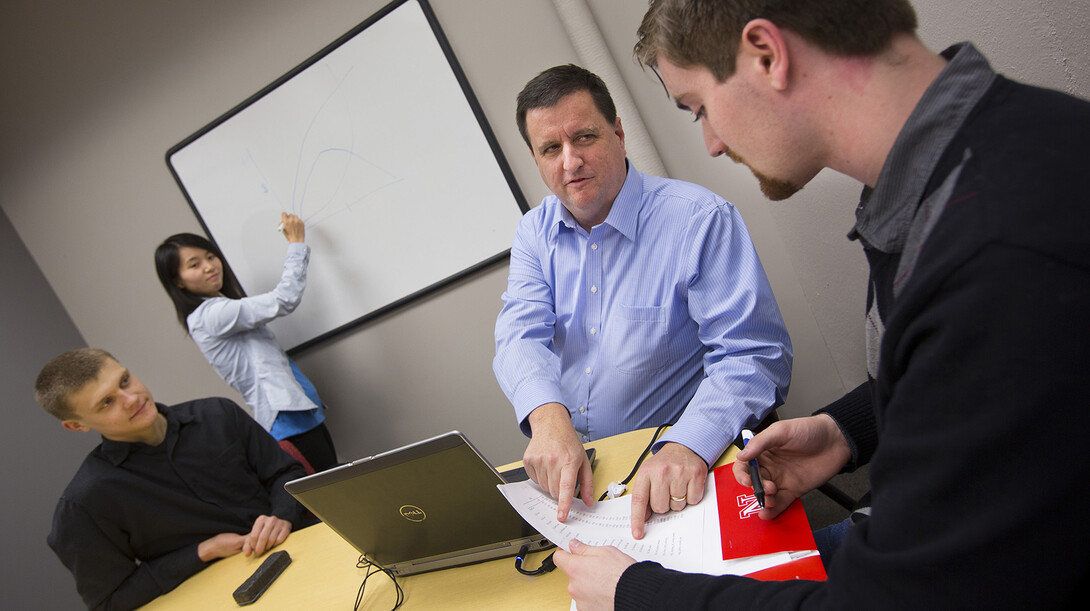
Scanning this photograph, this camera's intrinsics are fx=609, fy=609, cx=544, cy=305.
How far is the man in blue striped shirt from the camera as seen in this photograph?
4.32 feet

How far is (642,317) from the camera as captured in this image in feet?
4.88

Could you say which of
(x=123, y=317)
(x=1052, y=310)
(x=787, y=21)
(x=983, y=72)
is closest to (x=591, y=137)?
(x=787, y=21)

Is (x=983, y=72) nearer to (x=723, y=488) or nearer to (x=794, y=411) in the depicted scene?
(x=723, y=488)

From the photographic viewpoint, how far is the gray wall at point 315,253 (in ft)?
6.60

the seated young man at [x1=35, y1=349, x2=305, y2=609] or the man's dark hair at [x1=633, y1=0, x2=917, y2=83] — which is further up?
the man's dark hair at [x1=633, y1=0, x2=917, y2=83]

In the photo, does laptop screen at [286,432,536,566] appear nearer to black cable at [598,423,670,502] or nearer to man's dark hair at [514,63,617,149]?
black cable at [598,423,670,502]

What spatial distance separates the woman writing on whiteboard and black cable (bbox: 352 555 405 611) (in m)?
1.45

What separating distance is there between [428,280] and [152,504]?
1.29m

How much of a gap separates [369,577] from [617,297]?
840mm

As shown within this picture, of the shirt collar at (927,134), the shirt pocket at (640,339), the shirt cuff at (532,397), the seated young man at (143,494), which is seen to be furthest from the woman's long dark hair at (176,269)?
the shirt collar at (927,134)

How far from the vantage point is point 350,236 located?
2770mm

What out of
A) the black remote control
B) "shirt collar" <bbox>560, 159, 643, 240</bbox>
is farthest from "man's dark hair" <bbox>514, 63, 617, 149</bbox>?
the black remote control

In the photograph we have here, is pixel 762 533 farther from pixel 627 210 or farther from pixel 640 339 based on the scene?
pixel 627 210

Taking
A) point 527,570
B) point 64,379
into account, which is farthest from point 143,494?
point 527,570
